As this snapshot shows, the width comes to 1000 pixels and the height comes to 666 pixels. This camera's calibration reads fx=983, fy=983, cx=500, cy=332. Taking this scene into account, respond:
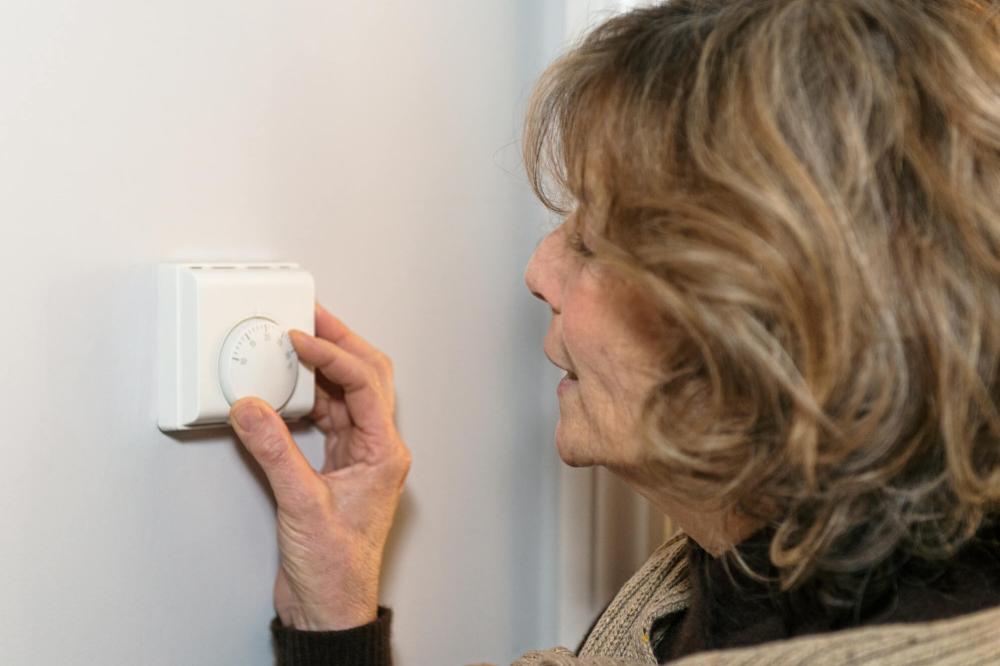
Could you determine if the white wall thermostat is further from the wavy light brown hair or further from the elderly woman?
the wavy light brown hair

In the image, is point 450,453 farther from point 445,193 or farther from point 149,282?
point 149,282

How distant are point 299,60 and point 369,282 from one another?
17 cm

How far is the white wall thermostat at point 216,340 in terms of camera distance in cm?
59

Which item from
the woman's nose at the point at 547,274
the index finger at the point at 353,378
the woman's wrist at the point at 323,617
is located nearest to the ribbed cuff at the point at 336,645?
the woman's wrist at the point at 323,617

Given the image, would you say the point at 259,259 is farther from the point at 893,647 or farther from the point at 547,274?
the point at 893,647

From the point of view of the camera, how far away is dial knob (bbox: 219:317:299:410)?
0.61 metres

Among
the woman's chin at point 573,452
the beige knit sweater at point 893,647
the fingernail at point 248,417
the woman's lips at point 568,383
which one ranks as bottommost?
the beige knit sweater at point 893,647

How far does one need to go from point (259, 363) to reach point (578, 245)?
0.73 ft

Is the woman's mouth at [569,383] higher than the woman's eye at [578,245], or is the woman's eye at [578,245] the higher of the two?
the woman's eye at [578,245]

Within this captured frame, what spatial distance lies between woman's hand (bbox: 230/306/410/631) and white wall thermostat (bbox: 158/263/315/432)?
22mm

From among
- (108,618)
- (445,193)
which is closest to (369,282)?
(445,193)

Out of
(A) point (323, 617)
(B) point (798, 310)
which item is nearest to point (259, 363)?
(A) point (323, 617)

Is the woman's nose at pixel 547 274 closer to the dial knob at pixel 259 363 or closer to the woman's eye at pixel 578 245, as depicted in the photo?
the woman's eye at pixel 578 245

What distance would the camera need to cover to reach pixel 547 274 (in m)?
0.68
